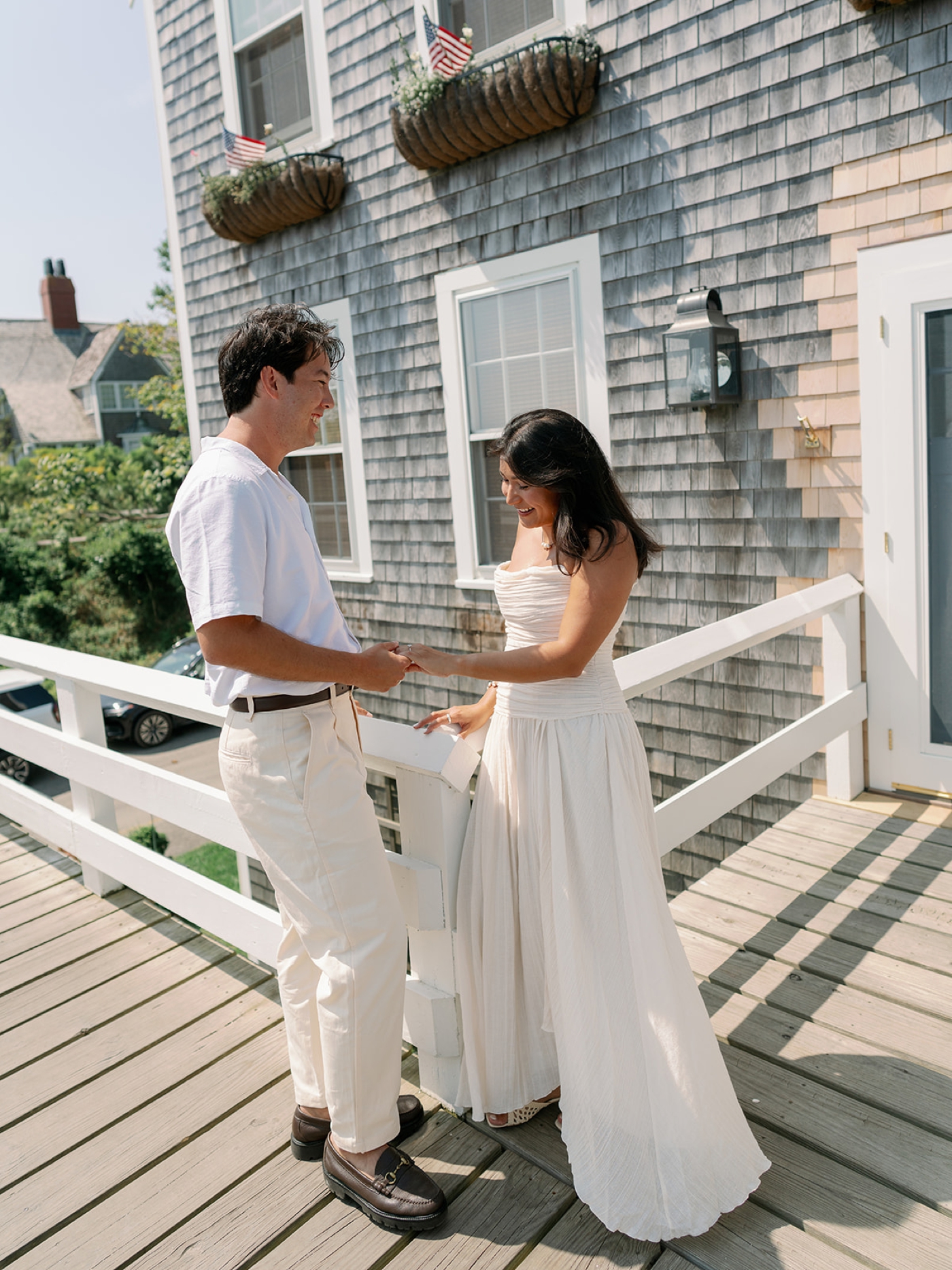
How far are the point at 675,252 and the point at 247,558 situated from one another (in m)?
3.18

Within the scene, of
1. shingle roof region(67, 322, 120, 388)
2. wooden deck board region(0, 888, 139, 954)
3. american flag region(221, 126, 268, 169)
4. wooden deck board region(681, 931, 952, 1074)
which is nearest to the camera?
wooden deck board region(681, 931, 952, 1074)

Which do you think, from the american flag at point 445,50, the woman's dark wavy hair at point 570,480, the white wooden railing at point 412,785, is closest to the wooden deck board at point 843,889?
the white wooden railing at point 412,785

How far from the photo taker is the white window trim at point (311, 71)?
17.9 ft

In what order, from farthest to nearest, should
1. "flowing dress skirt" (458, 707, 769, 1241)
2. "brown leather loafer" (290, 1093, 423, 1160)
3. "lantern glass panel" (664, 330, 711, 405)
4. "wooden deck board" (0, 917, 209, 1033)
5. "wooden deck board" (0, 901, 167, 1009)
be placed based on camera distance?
"lantern glass panel" (664, 330, 711, 405) → "wooden deck board" (0, 901, 167, 1009) → "wooden deck board" (0, 917, 209, 1033) → "brown leather loafer" (290, 1093, 423, 1160) → "flowing dress skirt" (458, 707, 769, 1241)

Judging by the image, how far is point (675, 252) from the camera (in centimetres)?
406

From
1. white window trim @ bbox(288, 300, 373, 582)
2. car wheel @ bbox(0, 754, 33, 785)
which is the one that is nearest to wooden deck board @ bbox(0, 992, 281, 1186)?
white window trim @ bbox(288, 300, 373, 582)

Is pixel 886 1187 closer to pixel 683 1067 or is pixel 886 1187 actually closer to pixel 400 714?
pixel 683 1067

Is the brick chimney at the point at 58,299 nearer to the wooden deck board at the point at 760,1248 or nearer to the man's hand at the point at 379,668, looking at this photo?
the man's hand at the point at 379,668

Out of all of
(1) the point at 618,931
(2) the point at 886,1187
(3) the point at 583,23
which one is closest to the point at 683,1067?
(1) the point at 618,931

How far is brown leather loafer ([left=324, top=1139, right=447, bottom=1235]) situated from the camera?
1.69 metres

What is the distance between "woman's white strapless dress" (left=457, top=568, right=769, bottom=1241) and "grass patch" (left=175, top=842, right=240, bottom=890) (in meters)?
6.80

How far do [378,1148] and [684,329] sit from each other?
3.22 m

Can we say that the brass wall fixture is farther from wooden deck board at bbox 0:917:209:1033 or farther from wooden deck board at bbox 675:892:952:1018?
wooden deck board at bbox 0:917:209:1033

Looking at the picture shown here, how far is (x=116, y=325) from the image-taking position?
2783 cm
